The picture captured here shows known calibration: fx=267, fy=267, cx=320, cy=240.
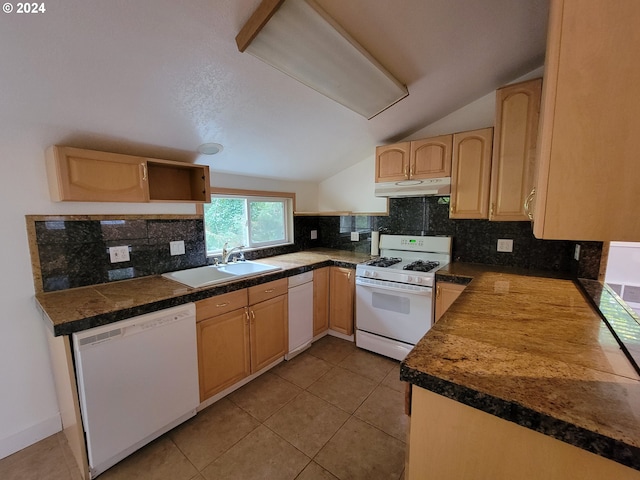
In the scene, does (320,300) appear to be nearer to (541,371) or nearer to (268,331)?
(268,331)

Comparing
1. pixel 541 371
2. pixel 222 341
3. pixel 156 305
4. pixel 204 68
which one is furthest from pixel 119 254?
pixel 541 371

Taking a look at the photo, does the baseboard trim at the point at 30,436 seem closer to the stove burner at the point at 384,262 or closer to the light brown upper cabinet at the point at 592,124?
the stove burner at the point at 384,262

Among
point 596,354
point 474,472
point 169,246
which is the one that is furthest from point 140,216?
point 596,354

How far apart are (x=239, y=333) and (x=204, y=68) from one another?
1.74m

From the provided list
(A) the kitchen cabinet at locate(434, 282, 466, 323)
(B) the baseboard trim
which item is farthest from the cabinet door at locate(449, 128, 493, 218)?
(B) the baseboard trim

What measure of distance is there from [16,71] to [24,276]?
1137 mm

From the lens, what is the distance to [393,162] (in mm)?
2609

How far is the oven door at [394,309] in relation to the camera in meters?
2.26

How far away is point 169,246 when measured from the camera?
2189 millimetres

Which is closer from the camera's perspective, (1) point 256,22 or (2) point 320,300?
(1) point 256,22

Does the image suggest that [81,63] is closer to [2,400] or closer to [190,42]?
[190,42]

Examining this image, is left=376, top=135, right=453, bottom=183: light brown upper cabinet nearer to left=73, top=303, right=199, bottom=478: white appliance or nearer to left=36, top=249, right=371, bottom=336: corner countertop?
left=36, top=249, right=371, bottom=336: corner countertop

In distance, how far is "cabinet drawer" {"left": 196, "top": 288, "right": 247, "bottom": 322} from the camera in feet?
5.88

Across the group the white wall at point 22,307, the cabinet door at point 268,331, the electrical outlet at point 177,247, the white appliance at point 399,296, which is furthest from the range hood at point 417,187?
the white wall at point 22,307
